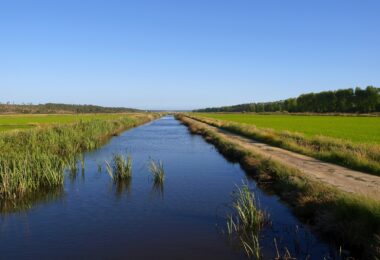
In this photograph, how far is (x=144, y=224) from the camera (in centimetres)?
1073

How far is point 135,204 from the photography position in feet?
42.9

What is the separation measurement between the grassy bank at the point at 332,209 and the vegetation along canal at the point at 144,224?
0.43m

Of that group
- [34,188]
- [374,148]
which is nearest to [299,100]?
[374,148]

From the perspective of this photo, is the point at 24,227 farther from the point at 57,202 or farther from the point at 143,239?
the point at 143,239

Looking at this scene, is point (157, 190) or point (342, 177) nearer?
point (342, 177)

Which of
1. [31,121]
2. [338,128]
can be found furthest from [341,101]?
[31,121]

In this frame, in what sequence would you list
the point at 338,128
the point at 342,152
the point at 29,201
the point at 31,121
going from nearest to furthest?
the point at 29,201, the point at 342,152, the point at 338,128, the point at 31,121

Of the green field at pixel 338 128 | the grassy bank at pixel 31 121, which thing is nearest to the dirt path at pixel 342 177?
the green field at pixel 338 128

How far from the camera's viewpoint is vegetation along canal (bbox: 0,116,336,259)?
28.6ft

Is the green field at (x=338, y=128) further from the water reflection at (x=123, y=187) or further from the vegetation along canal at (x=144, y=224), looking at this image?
the water reflection at (x=123, y=187)

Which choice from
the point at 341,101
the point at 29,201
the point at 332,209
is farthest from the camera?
the point at 341,101

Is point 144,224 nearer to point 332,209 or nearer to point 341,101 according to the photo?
point 332,209

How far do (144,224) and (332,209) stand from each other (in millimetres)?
5387

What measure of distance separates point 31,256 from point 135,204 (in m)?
4.91
